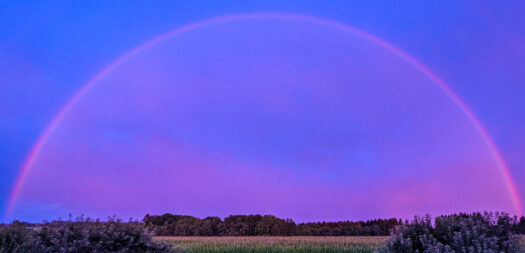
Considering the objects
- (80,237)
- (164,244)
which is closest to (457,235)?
(164,244)

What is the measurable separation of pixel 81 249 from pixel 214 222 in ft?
131

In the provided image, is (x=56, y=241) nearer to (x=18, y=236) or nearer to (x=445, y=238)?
(x=18, y=236)

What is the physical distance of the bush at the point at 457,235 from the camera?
11.0 m

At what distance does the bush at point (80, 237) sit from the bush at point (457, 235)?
728 centimetres

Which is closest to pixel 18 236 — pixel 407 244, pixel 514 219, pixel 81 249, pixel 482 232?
pixel 81 249

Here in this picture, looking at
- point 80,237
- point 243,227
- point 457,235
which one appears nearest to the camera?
point 457,235

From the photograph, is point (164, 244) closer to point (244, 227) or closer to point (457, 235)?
point (457, 235)

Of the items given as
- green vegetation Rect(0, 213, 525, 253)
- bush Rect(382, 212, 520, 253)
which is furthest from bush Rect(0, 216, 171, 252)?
bush Rect(382, 212, 520, 253)

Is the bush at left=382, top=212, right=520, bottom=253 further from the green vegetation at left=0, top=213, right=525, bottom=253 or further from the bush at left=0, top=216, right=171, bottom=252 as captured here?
the bush at left=0, top=216, right=171, bottom=252

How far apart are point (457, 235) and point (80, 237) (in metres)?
10.5

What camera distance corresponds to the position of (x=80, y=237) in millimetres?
13141

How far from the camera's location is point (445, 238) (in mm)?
11836

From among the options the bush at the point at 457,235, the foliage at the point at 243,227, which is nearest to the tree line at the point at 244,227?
the foliage at the point at 243,227

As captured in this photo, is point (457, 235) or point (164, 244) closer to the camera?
point (457, 235)
